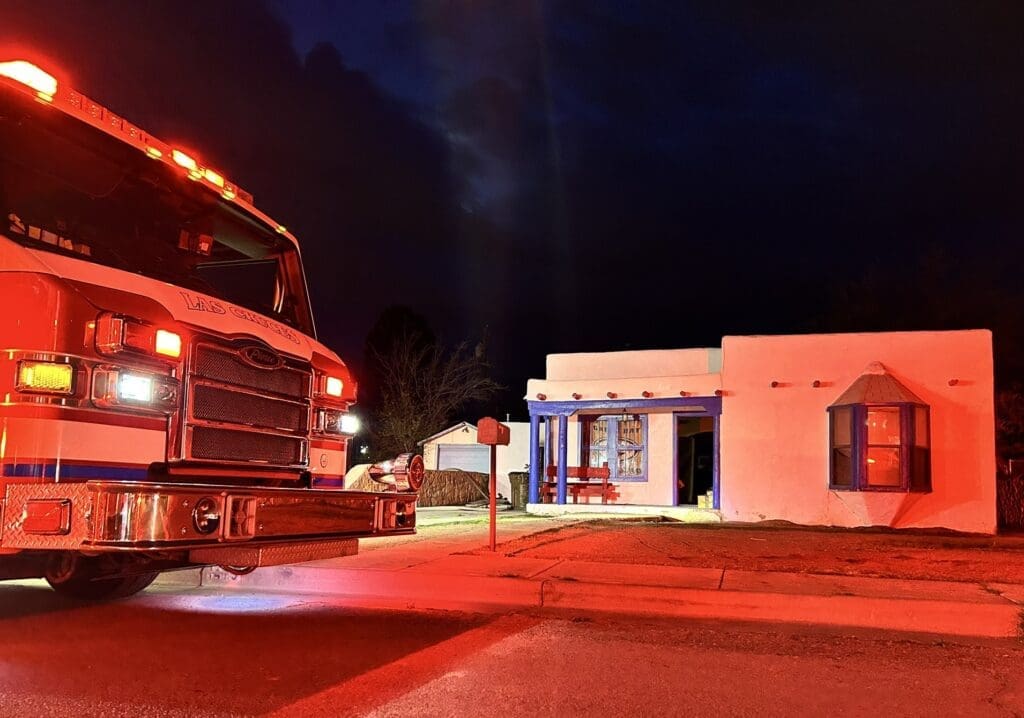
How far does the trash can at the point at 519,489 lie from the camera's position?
21.7m

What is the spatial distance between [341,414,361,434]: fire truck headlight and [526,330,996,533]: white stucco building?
11096mm

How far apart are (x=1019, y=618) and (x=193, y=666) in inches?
229

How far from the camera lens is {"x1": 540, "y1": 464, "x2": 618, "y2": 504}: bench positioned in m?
18.8

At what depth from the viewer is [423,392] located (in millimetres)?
33844

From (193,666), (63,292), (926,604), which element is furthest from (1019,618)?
(63,292)

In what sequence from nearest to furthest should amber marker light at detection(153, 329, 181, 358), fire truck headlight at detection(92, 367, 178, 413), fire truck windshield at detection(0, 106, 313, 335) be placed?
fire truck headlight at detection(92, 367, 178, 413) → amber marker light at detection(153, 329, 181, 358) → fire truck windshield at detection(0, 106, 313, 335)

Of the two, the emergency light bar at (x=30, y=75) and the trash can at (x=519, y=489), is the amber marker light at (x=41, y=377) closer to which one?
the emergency light bar at (x=30, y=75)

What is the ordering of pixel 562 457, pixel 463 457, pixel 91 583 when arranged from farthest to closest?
pixel 463 457
pixel 562 457
pixel 91 583

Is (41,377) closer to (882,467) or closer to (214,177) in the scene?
(214,177)

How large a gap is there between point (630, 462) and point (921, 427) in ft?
20.2

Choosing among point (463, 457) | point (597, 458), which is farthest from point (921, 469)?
point (463, 457)

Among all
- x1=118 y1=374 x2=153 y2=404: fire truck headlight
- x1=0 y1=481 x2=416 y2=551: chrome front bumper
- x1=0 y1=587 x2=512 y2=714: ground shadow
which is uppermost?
x1=118 y1=374 x2=153 y2=404: fire truck headlight

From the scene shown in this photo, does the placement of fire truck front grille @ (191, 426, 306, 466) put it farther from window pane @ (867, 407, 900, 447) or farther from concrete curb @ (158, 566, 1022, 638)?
window pane @ (867, 407, 900, 447)

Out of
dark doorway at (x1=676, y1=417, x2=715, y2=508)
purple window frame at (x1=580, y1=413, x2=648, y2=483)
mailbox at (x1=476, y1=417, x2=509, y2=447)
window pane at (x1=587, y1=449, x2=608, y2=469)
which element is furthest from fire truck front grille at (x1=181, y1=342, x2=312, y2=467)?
dark doorway at (x1=676, y1=417, x2=715, y2=508)
